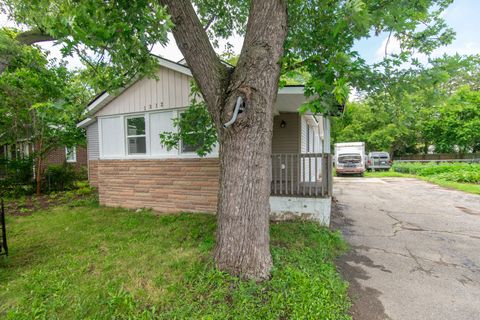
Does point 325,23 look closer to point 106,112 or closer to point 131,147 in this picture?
point 131,147

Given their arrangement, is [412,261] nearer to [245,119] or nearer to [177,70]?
[245,119]

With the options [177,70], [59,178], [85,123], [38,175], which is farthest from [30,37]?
[59,178]

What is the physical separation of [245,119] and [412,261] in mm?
3502

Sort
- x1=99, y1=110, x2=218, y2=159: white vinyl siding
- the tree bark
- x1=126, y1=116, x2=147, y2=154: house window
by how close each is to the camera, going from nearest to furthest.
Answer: the tree bark
x1=99, y1=110, x2=218, y2=159: white vinyl siding
x1=126, y1=116, x2=147, y2=154: house window

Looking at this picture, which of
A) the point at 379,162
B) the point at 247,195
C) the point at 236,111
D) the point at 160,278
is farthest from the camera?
the point at 379,162

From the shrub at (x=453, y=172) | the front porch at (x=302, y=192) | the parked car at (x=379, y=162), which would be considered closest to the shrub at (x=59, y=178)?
the front porch at (x=302, y=192)

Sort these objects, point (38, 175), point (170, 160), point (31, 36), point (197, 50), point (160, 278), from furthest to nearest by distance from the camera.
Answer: point (38, 175) → point (31, 36) → point (170, 160) → point (160, 278) → point (197, 50)

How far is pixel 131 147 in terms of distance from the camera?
7383mm

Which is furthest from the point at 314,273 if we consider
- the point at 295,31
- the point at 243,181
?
the point at 295,31

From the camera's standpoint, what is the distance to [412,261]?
3.86 metres

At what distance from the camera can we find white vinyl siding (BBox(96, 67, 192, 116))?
20.9ft

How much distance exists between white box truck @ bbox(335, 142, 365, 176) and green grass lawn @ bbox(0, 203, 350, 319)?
1549 cm

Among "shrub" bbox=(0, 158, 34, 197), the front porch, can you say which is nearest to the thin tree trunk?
"shrub" bbox=(0, 158, 34, 197)

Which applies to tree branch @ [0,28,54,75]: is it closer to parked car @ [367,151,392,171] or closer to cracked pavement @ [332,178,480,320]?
cracked pavement @ [332,178,480,320]
